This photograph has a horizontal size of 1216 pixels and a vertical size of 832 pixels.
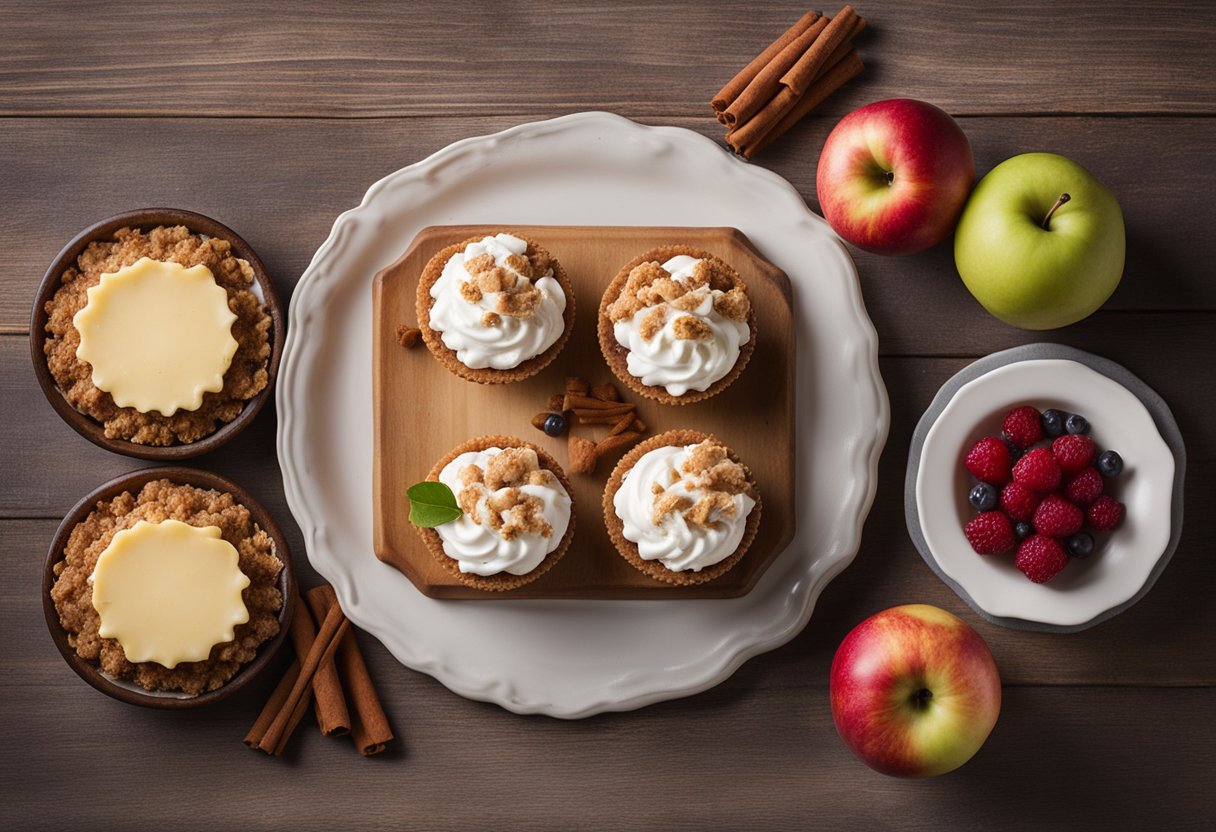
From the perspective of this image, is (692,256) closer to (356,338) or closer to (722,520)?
(722,520)

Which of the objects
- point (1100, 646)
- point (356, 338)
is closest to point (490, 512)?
point (356, 338)

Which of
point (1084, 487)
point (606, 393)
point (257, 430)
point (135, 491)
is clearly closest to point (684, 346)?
point (606, 393)

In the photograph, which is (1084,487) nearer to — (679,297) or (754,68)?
(679,297)

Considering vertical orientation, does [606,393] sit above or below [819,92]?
below

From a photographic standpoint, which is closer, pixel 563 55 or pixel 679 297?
pixel 679 297

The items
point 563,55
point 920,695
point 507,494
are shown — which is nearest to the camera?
point 507,494

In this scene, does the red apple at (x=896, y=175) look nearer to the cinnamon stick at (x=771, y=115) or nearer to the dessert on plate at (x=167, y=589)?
the cinnamon stick at (x=771, y=115)
